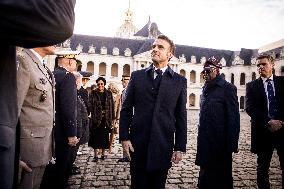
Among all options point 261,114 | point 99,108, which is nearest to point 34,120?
point 261,114

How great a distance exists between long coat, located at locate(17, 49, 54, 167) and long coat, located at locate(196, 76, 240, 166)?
2.80 meters

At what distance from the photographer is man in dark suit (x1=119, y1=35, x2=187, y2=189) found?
10.6 ft

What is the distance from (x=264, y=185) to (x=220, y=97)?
162 cm

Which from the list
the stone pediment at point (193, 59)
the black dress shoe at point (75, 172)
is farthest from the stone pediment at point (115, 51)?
the black dress shoe at point (75, 172)

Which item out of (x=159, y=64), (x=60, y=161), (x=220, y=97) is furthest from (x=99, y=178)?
(x=159, y=64)

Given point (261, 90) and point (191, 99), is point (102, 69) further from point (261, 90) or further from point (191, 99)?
point (261, 90)

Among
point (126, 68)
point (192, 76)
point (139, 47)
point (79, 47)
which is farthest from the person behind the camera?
point (192, 76)

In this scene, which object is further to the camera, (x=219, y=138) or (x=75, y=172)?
(x=75, y=172)

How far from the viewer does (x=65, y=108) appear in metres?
4.10

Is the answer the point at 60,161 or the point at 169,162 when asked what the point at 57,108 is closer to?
the point at 60,161

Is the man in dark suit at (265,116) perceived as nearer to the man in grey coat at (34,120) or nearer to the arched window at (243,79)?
the man in grey coat at (34,120)

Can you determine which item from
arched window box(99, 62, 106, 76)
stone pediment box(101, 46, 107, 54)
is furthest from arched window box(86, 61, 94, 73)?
stone pediment box(101, 46, 107, 54)

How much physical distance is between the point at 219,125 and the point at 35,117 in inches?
121

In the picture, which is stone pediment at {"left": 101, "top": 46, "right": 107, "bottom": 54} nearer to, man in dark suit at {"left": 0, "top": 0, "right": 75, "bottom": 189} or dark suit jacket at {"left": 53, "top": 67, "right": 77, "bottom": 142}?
dark suit jacket at {"left": 53, "top": 67, "right": 77, "bottom": 142}
